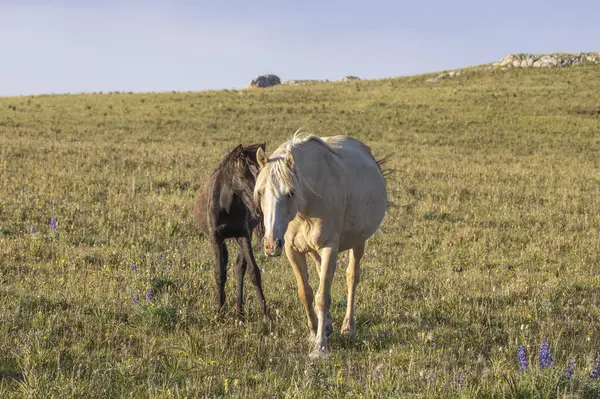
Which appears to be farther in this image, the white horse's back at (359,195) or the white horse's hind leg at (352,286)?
the white horse's hind leg at (352,286)

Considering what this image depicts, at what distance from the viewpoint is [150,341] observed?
540 centimetres

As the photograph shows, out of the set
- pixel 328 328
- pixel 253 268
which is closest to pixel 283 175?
pixel 328 328

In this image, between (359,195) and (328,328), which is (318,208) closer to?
(359,195)

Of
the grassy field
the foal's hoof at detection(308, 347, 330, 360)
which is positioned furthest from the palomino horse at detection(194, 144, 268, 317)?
the foal's hoof at detection(308, 347, 330, 360)

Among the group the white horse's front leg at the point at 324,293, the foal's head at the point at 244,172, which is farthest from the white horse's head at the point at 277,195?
the foal's head at the point at 244,172

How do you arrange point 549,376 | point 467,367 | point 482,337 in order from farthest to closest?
point 482,337 → point 467,367 → point 549,376

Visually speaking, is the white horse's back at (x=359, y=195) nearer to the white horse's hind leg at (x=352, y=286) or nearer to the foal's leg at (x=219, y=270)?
the white horse's hind leg at (x=352, y=286)

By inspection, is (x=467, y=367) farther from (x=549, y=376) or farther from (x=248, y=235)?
(x=248, y=235)

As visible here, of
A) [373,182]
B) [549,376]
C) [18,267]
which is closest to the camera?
[549,376]

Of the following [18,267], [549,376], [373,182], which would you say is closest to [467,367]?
[549,376]

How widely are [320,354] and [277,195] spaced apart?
162 centimetres

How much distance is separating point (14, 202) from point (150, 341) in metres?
7.93

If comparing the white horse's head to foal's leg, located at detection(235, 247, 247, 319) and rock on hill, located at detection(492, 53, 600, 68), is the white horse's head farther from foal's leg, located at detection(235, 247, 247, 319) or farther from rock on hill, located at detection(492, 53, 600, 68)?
rock on hill, located at detection(492, 53, 600, 68)

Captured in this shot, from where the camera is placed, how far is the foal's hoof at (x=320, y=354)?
5203 millimetres
